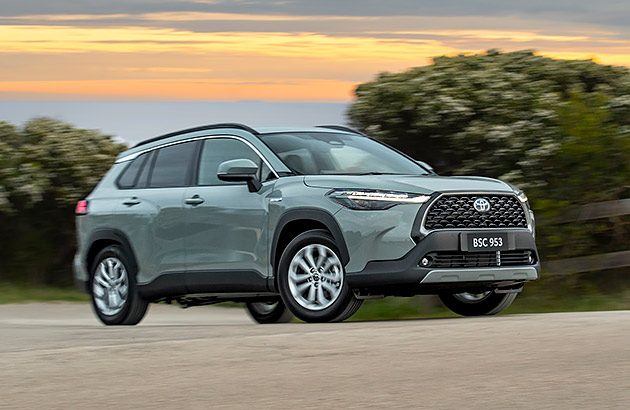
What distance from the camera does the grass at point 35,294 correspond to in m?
15.6

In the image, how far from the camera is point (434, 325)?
8453mm

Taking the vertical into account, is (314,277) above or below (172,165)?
below

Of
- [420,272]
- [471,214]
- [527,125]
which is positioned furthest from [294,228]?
[527,125]

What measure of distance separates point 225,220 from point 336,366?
3512mm

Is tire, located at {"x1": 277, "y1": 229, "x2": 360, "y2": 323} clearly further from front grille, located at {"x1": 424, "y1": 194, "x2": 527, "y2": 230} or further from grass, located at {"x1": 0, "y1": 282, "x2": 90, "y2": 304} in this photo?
grass, located at {"x1": 0, "y1": 282, "x2": 90, "y2": 304}

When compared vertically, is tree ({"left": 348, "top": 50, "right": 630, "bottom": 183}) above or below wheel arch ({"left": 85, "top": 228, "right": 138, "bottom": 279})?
above

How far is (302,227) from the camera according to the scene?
31.2ft

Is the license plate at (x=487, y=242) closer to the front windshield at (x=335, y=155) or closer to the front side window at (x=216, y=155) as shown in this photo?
the front windshield at (x=335, y=155)

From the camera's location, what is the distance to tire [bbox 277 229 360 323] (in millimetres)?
9086

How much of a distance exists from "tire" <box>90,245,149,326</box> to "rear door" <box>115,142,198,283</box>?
21cm

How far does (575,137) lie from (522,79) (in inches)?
74.8

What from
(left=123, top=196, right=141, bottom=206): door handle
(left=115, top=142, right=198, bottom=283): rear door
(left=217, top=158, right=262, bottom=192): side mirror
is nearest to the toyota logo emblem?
(left=217, top=158, right=262, bottom=192): side mirror

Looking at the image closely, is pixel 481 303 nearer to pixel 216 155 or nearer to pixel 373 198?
pixel 373 198

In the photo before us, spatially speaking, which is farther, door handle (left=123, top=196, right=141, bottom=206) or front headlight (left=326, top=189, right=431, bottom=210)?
door handle (left=123, top=196, right=141, bottom=206)
